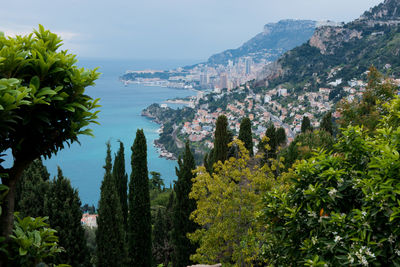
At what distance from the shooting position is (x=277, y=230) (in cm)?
286

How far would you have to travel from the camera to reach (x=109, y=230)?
7.14 metres

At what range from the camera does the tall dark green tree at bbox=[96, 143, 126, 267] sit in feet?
23.3

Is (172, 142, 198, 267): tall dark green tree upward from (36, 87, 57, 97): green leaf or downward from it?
downward

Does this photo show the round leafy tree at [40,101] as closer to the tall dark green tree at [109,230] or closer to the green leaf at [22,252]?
the green leaf at [22,252]

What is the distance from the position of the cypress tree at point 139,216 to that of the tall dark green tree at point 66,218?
3507mm

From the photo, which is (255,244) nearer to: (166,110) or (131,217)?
(131,217)

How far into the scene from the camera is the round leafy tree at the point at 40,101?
200 cm

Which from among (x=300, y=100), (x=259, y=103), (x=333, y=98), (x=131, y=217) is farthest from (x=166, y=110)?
(x=131, y=217)

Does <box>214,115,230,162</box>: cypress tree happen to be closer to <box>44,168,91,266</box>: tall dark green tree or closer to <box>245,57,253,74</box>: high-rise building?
<box>44,168,91,266</box>: tall dark green tree

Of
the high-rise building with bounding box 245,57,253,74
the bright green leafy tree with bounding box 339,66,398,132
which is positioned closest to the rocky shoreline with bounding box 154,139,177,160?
the bright green leafy tree with bounding box 339,66,398,132

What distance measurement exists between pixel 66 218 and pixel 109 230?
1544mm

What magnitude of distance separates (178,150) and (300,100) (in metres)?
31.1

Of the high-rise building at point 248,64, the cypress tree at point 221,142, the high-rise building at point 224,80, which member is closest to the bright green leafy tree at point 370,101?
the cypress tree at point 221,142

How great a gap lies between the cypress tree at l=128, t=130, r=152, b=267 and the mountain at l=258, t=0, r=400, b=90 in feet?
216
